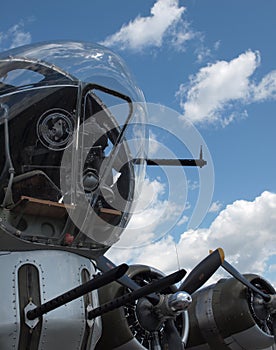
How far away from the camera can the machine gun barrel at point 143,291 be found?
564cm

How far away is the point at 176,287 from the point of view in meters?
8.29

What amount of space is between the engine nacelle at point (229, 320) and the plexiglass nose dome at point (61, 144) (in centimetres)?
387

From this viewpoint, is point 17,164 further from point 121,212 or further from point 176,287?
point 176,287

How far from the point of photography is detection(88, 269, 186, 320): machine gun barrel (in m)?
5.64

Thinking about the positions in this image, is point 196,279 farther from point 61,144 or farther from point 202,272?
point 61,144

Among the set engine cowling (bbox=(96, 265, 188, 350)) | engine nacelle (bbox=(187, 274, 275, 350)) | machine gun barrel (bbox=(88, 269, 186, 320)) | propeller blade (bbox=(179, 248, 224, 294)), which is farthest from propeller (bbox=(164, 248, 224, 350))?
engine nacelle (bbox=(187, 274, 275, 350))

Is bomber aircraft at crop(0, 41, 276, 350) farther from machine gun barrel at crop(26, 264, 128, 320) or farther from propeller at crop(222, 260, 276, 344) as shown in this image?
propeller at crop(222, 260, 276, 344)

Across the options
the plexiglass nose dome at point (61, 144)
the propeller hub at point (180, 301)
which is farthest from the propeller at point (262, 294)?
the plexiglass nose dome at point (61, 144)

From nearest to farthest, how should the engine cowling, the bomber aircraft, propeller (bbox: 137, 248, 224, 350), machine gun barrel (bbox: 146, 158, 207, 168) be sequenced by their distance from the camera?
the bomber aircraft → propeller (bbox: 137, 248, 224, 350) → machine gun barrel (bbox: 146, 158, 207, 168) → the engine cowling

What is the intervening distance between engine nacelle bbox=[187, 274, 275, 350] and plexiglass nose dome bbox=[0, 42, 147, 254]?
387 cm

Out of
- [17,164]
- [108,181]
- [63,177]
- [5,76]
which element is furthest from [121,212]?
[5,76]

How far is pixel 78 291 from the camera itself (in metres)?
5.51

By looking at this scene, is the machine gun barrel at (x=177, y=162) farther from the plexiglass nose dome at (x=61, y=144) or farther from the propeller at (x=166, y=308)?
the propeller at (x=166, y=308)

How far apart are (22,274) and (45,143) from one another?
1.66 meters
